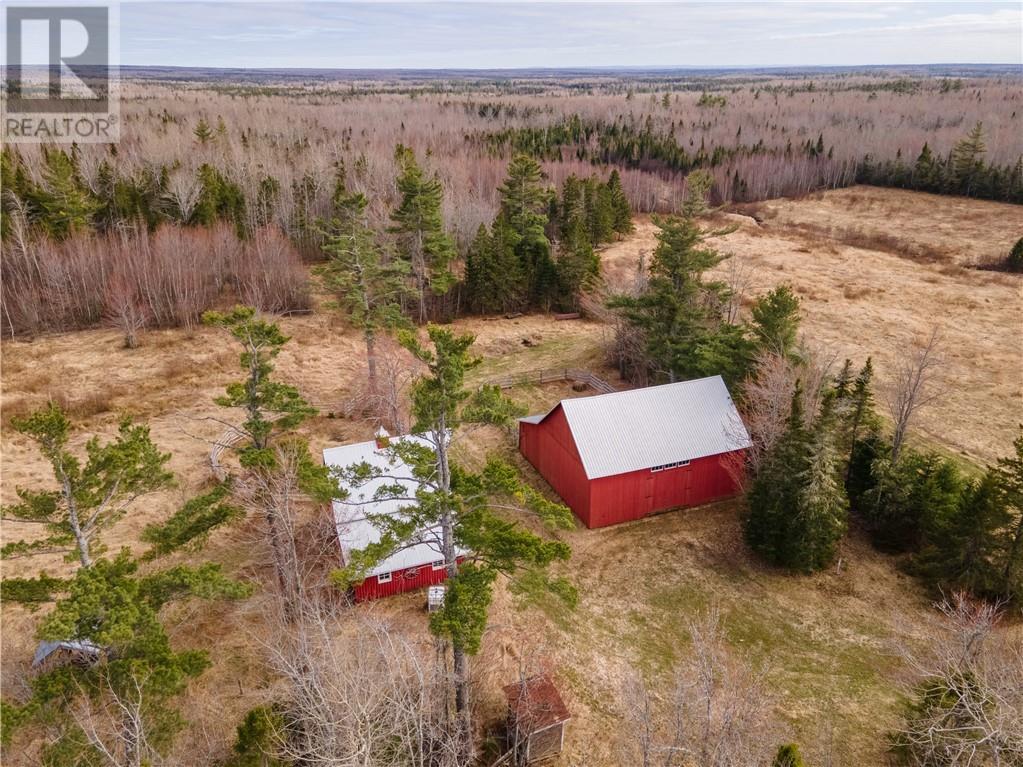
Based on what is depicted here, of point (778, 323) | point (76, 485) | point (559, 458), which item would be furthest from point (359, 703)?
point (778, 323)

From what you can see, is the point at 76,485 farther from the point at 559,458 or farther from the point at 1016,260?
the point at 1016,260

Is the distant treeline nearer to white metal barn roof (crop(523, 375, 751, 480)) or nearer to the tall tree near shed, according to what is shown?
white metal barn roof (crop(523, 375, 751, 480))

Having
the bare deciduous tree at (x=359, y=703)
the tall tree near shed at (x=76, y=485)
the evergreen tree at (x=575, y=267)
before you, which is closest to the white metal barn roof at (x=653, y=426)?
the bare deciduous tree at (x=359, y=703)

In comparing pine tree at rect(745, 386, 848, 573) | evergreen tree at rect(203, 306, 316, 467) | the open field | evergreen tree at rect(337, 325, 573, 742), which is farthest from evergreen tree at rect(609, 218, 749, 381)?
evergreen tree at rect(203, 306, 316, 467)

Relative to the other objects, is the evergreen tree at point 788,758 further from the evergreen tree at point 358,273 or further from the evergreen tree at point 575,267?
the evergreen tree at point 575,267

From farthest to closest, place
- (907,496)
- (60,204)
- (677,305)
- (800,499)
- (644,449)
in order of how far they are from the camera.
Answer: (60,204), (677,305), (644,449), (907,496), (800,499)
